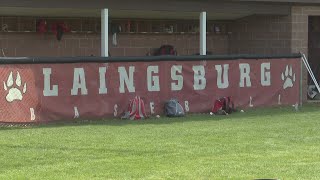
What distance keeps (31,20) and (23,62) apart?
5979 millimetres

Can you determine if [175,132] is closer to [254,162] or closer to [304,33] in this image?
[254,162]

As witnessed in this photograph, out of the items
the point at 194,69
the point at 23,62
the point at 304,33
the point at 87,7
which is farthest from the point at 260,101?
the point at 23,62

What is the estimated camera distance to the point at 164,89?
16969 millimetres

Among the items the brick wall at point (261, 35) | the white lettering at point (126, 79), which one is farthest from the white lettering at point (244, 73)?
the brick wall at point (261, 35)

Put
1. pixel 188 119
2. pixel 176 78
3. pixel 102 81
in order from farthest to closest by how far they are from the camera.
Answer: pixel 176 78, pixel 188 119, pixel 102 81

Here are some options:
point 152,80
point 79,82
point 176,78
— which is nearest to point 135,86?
point 152,80

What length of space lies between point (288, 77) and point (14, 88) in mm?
8311

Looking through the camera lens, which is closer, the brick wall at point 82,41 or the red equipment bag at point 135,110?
the red equipment bag at point 135,110

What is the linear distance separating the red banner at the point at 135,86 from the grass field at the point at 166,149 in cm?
59

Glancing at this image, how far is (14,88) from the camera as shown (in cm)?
1458

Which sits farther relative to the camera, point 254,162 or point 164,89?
point 164,89

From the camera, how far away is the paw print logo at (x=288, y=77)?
759 inches

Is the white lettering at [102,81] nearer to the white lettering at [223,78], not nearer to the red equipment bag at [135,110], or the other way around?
the red equipment bag at [135,110]

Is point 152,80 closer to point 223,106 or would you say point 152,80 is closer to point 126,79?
point 126,79
